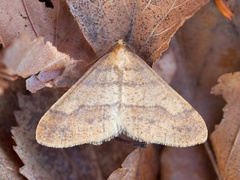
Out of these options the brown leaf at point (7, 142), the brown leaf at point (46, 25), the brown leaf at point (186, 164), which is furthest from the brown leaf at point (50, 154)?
the brown leaf at point (46, 25)

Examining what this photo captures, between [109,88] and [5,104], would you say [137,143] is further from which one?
[5,104]

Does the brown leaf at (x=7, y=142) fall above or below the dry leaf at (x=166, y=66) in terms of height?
below

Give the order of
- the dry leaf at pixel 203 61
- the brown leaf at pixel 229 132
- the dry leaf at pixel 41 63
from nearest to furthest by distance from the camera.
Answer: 1. the dry leaf at pixel 41 63
2. the brown leaf at pixel 229 132
3. the dry leaf at pixel 203 61

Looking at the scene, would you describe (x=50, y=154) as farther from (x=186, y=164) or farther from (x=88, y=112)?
(x=186, y=164)

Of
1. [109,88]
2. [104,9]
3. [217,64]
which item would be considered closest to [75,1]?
[104,9]

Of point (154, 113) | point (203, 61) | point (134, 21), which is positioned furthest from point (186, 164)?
point (134, 21)

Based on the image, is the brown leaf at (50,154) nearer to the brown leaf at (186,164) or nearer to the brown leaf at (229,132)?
the brown leaf at (186,164)
